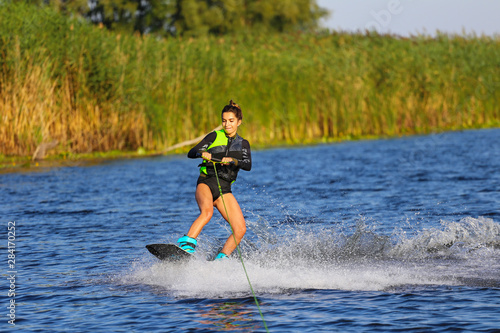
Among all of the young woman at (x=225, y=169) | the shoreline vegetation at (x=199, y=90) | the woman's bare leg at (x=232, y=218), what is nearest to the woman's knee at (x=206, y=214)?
the young woman at (x=225, y=169)

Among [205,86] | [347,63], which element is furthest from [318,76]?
[205,86]

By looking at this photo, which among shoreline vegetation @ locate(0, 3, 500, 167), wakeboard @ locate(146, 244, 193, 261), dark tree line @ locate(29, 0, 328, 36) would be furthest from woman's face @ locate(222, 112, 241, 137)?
dark tree line @ locate(29, 0, 328, 36)

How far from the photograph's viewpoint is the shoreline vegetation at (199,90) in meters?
18.8

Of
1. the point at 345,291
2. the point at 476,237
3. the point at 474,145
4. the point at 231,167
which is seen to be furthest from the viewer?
the point at 474,145

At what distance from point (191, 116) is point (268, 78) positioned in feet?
10.7

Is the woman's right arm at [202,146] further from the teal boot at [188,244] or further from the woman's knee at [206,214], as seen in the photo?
the teal boot at [188,244]

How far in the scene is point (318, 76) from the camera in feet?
83.7

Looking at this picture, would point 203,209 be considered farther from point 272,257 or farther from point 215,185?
point 272,257

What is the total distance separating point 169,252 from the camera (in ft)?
25.1

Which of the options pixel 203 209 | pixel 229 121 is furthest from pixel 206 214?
pixel 229 121

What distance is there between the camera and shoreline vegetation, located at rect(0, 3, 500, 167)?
18.8 m

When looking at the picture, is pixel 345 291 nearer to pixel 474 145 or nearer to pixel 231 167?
pixel 231 167

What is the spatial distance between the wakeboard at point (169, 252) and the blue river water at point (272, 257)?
0.15 m

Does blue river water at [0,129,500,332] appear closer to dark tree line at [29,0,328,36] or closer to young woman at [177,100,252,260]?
young woman at [177,100,252,260]
